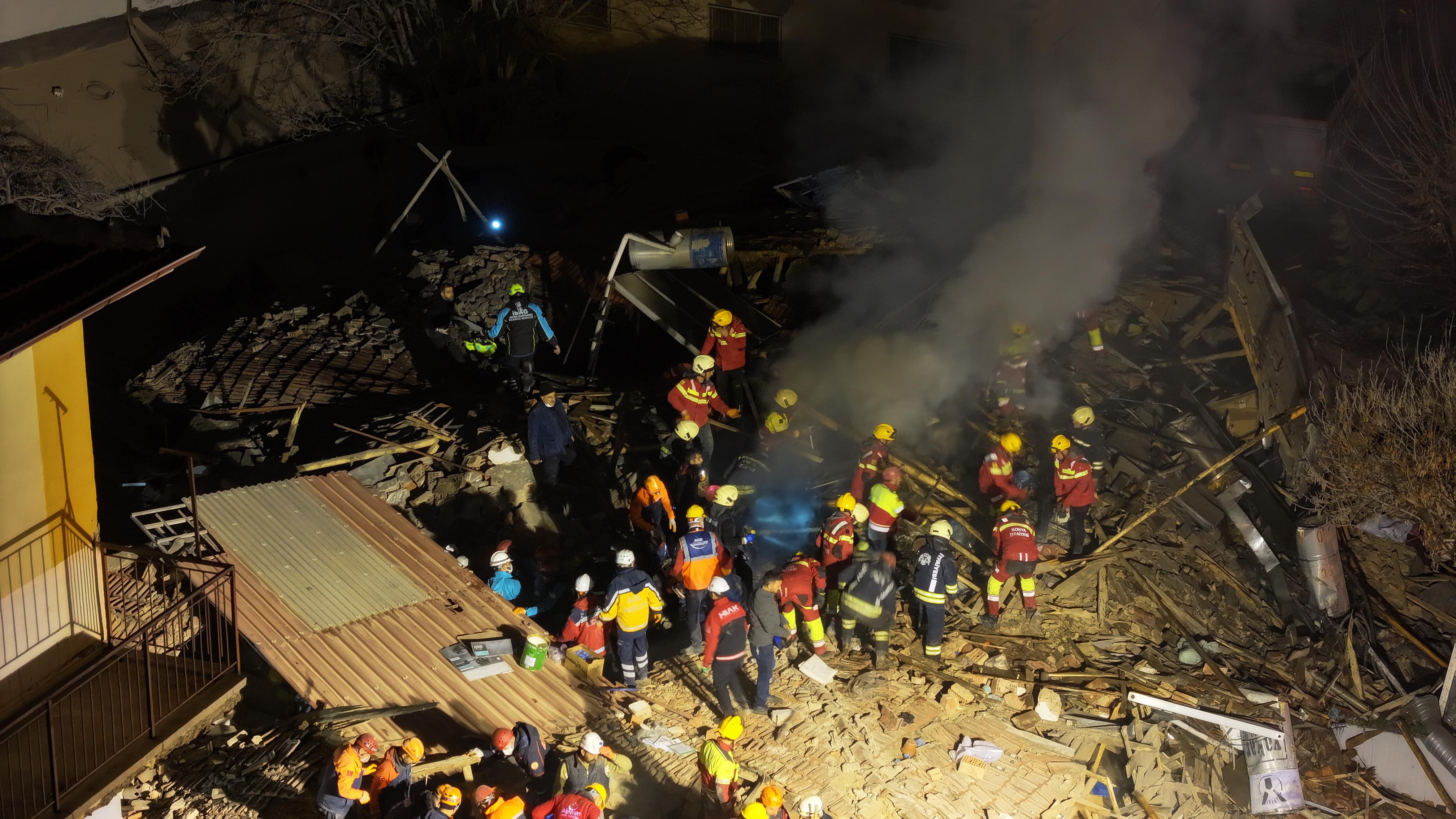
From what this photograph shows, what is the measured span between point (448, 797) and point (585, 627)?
2468 mm

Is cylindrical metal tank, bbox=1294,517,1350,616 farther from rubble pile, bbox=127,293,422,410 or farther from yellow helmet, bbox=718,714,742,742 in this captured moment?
rubble pile, bbox=127,293,422,410

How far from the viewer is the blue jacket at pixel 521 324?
12703 mm

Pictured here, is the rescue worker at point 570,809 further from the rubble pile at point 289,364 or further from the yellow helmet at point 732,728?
the rubble pile at point 289,364

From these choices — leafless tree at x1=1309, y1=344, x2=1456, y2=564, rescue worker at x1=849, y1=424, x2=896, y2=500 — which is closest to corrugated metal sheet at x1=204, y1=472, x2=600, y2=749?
rescue worker at x1=849, y1=424, x2=896, y2=500

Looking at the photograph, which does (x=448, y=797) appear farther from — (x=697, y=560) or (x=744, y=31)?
(x=744, y=31)

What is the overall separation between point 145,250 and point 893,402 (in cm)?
922

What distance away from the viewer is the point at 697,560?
912 cm

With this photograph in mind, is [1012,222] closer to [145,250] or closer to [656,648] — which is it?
[656,648]

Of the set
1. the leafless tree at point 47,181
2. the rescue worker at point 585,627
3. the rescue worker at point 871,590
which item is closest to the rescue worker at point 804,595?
the rescue worker at point 871,590

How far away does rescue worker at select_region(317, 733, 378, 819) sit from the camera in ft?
22.5

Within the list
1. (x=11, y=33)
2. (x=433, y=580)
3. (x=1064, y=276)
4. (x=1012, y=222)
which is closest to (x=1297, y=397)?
(x=1064, y=276)

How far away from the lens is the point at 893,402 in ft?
43.3

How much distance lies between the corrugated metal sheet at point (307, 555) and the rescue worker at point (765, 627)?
3311 mm

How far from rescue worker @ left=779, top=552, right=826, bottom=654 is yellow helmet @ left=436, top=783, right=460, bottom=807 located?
3.21 m
